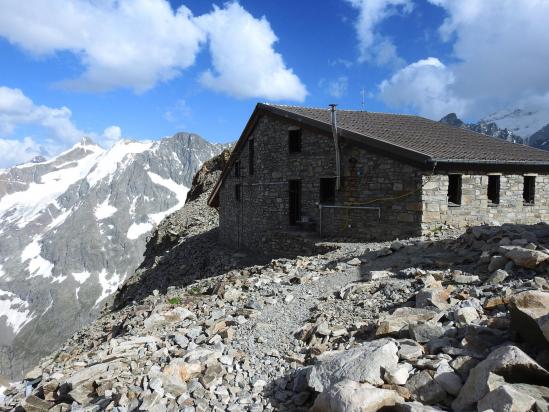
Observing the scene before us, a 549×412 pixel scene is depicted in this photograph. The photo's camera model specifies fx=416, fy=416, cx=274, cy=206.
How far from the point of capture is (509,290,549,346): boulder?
476 centimetres

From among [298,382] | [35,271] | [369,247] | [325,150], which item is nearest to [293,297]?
[298,382]

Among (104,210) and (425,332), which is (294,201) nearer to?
(425,332)

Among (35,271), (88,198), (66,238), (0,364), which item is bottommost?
(0,364)

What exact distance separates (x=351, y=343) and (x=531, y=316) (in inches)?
108

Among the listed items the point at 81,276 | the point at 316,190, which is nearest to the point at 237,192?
the point at 316,190

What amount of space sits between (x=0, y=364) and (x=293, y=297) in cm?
13015

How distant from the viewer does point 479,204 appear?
15.7 meters

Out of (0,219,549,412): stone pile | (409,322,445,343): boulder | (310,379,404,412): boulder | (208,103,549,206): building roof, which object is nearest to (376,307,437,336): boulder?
(0,219,549,412): stone pile

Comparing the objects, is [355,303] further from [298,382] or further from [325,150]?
[325,150]

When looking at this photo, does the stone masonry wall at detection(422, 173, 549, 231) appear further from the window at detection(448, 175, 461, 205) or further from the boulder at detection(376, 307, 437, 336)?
the boulder at detection(376, 307, 437, 336)

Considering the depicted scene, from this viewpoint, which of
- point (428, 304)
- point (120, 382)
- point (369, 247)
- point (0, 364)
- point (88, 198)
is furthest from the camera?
point (88, 198)

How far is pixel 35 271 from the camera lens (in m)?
163

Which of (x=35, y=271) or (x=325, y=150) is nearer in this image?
(x=325, y=150)

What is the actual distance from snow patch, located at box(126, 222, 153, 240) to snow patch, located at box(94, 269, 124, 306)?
71.0 feet
